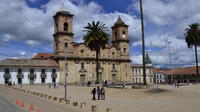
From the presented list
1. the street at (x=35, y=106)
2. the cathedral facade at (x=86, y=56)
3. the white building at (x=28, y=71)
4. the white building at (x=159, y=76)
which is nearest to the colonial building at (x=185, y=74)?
the white building at (x=159, y=76)

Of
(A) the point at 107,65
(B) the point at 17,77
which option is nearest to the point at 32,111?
(B) the point at 17,77

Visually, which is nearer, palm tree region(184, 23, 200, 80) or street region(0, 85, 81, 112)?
street region(0, 85, 81, 112)

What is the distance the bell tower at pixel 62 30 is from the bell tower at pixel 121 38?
58.3ft

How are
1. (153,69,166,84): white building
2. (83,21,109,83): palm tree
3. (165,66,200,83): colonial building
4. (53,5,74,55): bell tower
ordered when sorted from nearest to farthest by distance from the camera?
(83,21,109,83): palm tree
(53,5,74,55): bell tower
(165,66,200,83): colonial building
(153,69,166,84): white building

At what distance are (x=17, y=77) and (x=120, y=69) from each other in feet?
106

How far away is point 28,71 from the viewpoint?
217 feet

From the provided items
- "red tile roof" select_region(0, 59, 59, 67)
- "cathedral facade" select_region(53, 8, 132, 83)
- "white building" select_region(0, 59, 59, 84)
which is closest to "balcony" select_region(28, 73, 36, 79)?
"white building" select_region(0, 59, 59, 84)

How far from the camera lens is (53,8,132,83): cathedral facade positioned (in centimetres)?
6925

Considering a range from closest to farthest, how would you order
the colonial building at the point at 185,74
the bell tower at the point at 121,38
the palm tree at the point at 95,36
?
the palm tree at the point at 95,36 → the bell tower at the point at 121,38 → the colonial building at the point at 185,74

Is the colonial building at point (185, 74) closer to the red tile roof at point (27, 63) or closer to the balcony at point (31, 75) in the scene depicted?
the red tile roof at point (27, 63)

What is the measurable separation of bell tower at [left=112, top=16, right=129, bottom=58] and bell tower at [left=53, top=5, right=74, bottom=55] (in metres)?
17.8

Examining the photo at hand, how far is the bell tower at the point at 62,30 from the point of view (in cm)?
6888

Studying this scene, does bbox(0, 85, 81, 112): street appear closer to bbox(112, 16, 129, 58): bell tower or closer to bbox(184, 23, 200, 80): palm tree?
bbox(184, 23, 200, 80): palm tree

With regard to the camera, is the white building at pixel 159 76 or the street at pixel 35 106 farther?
the white building at pixel 159 76
